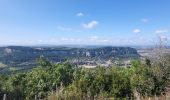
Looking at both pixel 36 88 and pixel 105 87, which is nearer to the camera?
pixel 105 87

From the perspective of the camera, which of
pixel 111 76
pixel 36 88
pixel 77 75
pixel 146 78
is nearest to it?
pixel 146 78

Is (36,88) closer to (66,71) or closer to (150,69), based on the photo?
(66,71)

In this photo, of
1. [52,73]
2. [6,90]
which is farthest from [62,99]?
[52,73]

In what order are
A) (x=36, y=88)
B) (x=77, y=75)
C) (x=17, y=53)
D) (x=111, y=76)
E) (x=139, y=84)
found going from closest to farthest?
(x=139, y=84) < (x=111, y=76) < (x=36, y=88) < (x=77, y=75) < (x=17, y=53)

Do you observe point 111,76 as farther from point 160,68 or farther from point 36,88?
point 36,88

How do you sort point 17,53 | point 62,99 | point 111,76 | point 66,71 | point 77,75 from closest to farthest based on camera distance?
point 62,99 → point 111,76 → point 77,75 → point 66,71 → point 17,53

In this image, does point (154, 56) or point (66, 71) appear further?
point (66, 71)

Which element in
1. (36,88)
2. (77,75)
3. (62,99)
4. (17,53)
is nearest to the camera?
(62,99)

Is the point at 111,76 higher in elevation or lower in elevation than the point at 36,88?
higher

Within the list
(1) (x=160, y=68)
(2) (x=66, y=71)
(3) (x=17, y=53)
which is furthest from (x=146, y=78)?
(3) (x=17, y=53)
